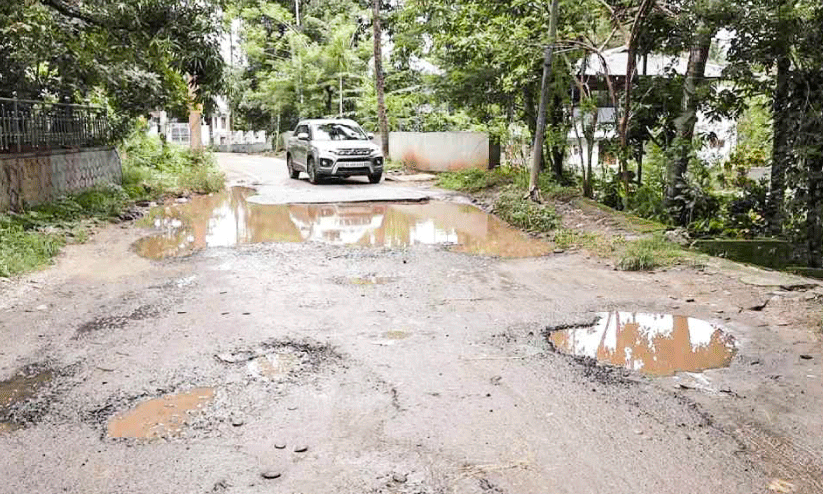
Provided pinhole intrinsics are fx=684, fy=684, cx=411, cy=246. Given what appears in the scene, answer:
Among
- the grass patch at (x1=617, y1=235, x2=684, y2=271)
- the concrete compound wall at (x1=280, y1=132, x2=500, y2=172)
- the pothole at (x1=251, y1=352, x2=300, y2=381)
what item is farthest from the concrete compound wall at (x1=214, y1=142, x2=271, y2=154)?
the pothole at (x1=251, y1=352, x2=300, y2=381)

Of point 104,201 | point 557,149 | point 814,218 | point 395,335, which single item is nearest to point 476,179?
point 557,149

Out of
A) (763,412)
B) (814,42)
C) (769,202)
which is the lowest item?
(763,412)

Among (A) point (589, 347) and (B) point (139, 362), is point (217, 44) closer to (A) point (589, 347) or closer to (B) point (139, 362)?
(B) point (139, 362)

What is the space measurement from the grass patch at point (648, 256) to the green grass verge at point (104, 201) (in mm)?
6999

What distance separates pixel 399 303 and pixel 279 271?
2049 millimetres

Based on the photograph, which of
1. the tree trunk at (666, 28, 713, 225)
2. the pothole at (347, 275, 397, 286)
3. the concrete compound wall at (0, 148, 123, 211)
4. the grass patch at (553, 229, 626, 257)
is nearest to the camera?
the pothole at (347, 275, 397, 286)

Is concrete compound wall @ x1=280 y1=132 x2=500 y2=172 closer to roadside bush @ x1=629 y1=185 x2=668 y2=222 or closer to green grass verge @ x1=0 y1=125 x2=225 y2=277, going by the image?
green grass verge @ x1=0 y1=125 x2=225 y2=277

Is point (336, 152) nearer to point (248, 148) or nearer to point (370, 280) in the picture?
point (370, 280)

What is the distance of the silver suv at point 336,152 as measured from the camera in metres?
18.3

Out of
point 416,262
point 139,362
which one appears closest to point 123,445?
point 139,362

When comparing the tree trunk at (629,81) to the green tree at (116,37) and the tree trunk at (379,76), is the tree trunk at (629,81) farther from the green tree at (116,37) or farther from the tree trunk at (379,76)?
the tree trunk at (379,76)

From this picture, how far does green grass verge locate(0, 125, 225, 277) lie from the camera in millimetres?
8500

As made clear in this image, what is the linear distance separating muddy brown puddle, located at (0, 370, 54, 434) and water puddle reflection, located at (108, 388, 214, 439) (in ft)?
1.92

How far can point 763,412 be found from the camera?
13.2ft
